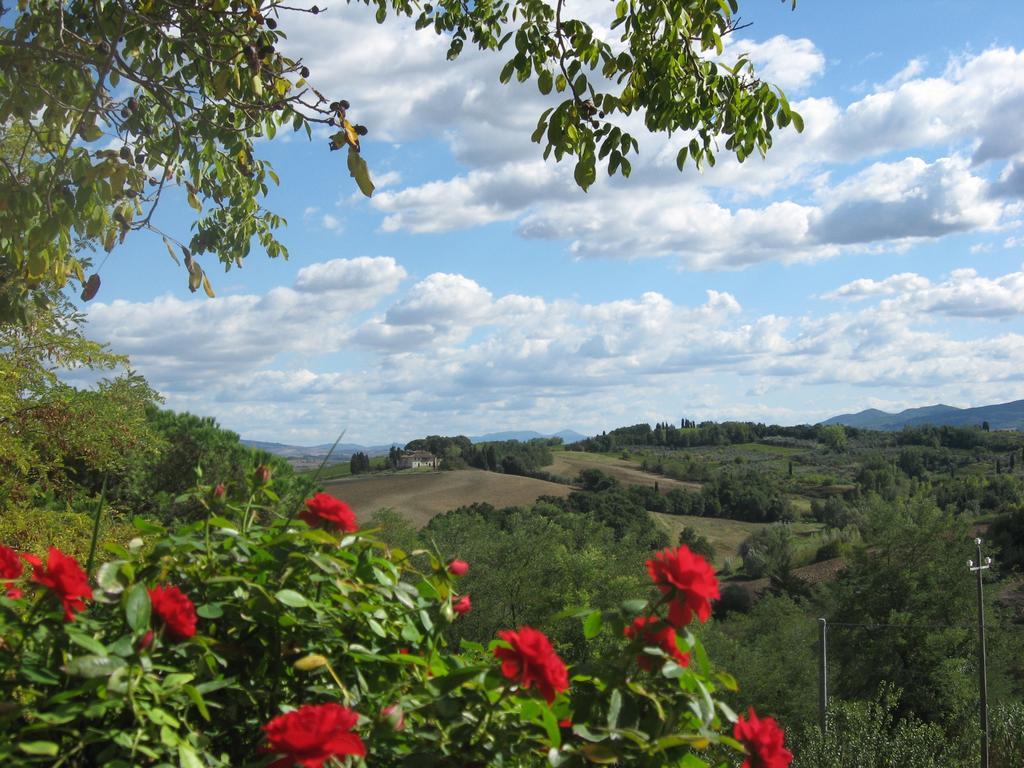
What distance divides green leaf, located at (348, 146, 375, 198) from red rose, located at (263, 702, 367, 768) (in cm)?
304

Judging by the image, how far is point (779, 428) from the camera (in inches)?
4483

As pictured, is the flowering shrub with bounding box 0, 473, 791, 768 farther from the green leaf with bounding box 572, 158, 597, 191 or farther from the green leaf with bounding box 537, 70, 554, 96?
the green leaf with bounding box 537, 70, 554, 96

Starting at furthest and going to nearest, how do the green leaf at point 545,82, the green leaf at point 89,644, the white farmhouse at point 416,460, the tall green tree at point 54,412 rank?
the white farmhouse at point 416,460
the tall green tree at point 54,412
the green leaf at point 545,82
the green leaf at point 89,644

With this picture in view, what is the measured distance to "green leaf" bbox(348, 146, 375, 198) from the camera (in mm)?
4047

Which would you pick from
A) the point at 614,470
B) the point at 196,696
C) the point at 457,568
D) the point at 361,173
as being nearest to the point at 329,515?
the point at 457,568

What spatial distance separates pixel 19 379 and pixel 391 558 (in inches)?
251

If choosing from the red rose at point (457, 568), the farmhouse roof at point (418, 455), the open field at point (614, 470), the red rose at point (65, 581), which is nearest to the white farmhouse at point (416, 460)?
the farmhouse roof at point (418, 455)

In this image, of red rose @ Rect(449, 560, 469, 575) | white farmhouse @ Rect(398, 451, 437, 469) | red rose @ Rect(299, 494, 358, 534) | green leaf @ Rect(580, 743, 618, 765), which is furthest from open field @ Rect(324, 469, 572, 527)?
green leaf @ Rect(580, 743, 618, 765)

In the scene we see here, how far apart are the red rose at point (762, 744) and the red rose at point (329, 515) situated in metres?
0.86

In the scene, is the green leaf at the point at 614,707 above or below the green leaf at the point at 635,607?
below

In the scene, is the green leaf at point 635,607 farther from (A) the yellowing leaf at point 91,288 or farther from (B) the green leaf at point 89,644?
(A) the yellowing leaf at point 91,288

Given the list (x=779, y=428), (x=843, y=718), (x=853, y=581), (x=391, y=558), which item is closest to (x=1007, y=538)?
(x=853, y=581)

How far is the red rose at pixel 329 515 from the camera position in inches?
74.6

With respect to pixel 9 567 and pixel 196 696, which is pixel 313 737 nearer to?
pixel 196 696
